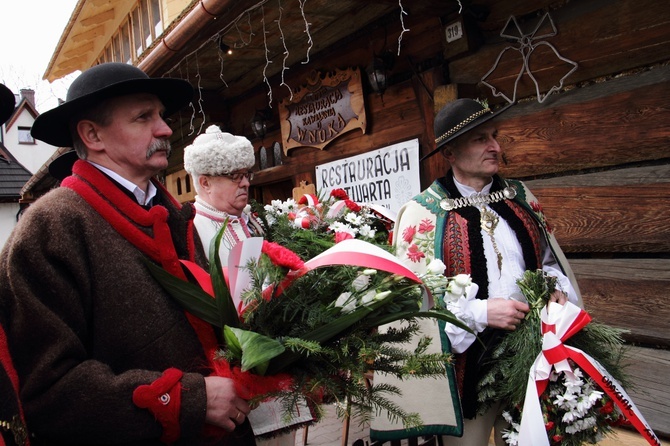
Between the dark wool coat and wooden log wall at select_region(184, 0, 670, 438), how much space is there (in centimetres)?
276

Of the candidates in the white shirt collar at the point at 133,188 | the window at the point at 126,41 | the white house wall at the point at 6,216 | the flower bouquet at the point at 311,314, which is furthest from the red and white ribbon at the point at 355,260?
the white house wall at the point at 6,216

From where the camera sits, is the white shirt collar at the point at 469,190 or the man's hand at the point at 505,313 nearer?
the man's hand at the point at 505,313

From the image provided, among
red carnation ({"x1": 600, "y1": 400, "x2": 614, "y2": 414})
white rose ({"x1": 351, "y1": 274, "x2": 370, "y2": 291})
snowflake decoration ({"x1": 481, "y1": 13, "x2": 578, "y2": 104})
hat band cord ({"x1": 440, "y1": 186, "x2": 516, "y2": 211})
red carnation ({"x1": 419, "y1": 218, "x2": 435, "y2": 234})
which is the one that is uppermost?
snowflake decoration ({"x1": 481, "y1": 13, "x2": 578, "y2": 104})

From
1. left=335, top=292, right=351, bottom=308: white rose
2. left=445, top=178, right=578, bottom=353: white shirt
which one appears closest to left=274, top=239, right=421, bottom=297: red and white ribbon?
left=335, top=292, right=351, bottom=308: white rose

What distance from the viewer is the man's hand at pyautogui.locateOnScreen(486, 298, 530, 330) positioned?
216 cm

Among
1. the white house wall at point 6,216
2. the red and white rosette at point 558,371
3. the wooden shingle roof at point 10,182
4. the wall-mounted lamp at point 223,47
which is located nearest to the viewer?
the red and white rosette at point 558,371

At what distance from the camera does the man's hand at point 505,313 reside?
216cm

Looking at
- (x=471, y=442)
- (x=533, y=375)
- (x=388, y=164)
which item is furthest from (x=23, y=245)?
(x=388, y=164)

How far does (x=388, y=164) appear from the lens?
17.6 ft

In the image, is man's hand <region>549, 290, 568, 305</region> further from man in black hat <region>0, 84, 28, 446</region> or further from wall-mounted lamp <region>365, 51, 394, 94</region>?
wall-mounted lamp <region>365, 51, 394, 94</region>

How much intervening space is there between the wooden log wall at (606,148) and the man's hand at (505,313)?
141 centimetres

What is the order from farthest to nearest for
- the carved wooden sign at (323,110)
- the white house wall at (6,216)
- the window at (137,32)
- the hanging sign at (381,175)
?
the white house wall at (6,216) < the window at (137,32) < the carved wooden sign at (323,110) < the hanging sign at (381,175)

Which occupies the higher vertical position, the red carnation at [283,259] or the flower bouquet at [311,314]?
the red carnation at [283,259]

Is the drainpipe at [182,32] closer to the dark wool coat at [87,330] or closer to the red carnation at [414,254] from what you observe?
the red carnation at [414,254]
